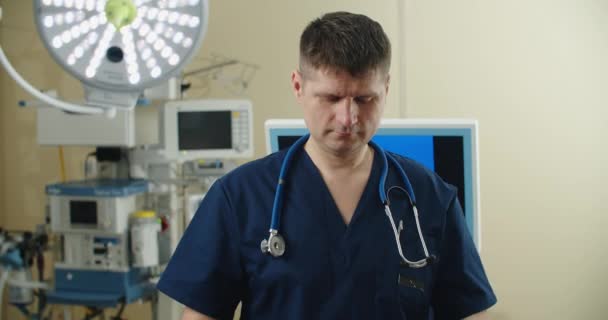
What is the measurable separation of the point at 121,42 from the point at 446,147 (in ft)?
2.70

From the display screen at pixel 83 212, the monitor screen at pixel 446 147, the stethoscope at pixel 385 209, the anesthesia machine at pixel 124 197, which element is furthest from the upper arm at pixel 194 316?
the display screen at pixel 83 212

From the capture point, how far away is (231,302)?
110cm

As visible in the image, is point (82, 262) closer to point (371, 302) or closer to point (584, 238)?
point (371, 302)

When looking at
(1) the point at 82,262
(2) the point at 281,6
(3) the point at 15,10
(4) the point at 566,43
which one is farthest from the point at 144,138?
(4) the point at 566,43

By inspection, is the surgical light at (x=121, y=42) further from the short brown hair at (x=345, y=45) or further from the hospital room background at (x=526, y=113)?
the hospital room background at (x=526, y=113)

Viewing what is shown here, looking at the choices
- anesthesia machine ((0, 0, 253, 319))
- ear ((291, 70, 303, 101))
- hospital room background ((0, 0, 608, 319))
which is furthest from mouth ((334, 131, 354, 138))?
hospital room background ((0, 0, 608, 319))

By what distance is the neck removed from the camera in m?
1.12

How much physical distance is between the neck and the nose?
117 mm

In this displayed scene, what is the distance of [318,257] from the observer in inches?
42.4

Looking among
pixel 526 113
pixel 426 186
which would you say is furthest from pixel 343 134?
pixel 526 113

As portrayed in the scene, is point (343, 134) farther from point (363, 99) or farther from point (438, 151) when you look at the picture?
point (438, 151)

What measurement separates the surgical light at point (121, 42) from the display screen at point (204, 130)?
1.40m

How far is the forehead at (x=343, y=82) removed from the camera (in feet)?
3.27

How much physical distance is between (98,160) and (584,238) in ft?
7.48
